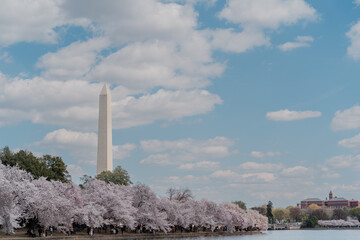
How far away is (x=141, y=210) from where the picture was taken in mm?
78375

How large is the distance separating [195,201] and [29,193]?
165 feet

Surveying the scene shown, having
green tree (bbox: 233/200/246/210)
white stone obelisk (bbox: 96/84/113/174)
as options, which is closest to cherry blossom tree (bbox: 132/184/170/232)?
white stone obelisk (bbox: 96/84/113/174)

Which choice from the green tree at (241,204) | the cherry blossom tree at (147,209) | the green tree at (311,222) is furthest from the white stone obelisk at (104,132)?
the green tree at (311,222)

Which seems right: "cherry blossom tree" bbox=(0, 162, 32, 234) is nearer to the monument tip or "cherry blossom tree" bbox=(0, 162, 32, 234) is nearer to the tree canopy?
the tree canopy

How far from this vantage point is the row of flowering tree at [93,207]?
2152 inches

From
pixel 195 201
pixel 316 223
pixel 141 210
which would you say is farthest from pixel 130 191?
pixel 316 223

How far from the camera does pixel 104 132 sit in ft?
354

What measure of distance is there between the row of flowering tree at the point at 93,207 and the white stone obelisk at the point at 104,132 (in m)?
21.2

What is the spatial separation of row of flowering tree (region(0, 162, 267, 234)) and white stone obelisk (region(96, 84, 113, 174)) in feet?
69.4

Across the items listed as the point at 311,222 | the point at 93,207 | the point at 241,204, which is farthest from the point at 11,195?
the point at 311,222

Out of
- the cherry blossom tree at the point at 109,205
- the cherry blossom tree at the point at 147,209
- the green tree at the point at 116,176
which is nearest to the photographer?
the cherry blossom tree at the point at 109,205

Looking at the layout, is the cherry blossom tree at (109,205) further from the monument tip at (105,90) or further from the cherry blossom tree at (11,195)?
the monument tip at (105,90)

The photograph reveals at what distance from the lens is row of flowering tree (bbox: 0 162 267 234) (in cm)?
5466

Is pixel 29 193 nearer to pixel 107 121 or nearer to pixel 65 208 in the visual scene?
pixel 65 208
